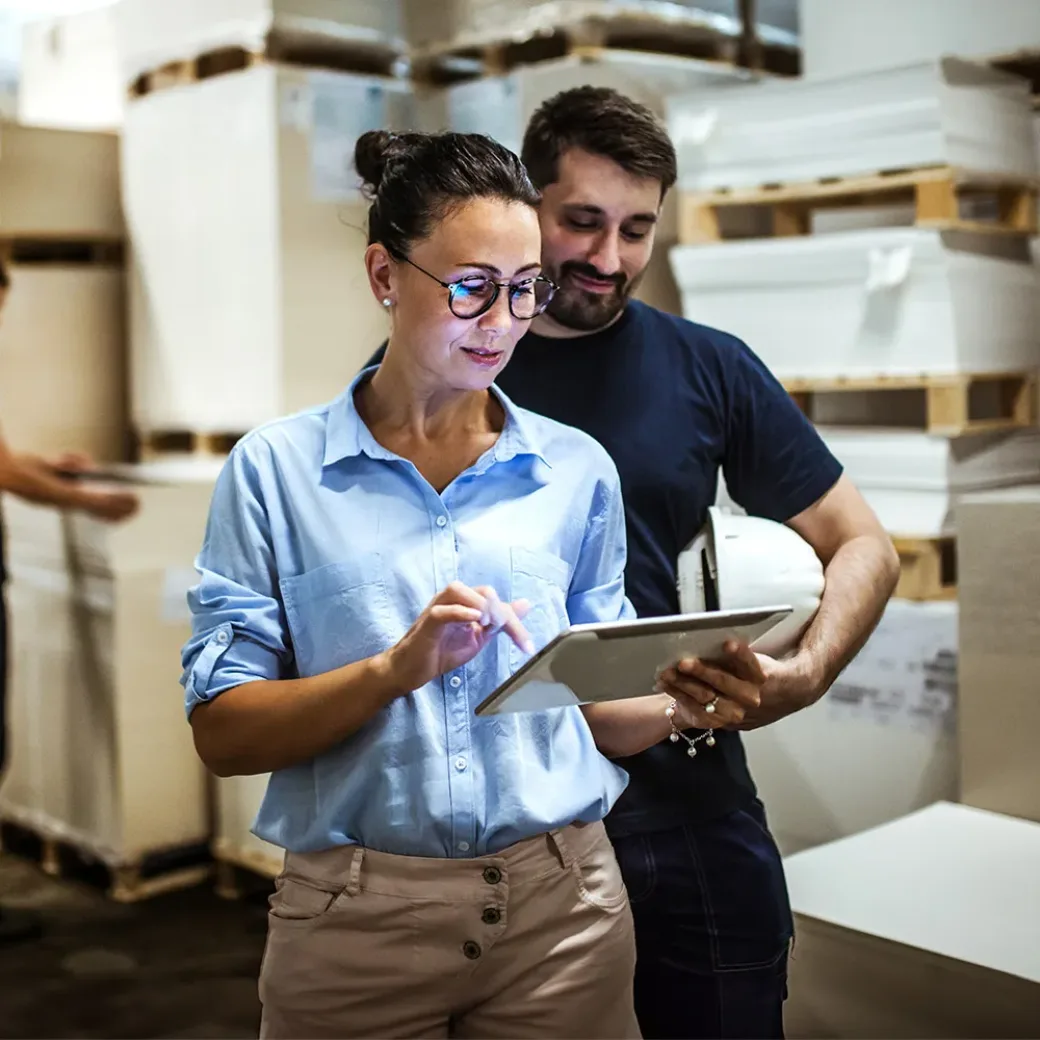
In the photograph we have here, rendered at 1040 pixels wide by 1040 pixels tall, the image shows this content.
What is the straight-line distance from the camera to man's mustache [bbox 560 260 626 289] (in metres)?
2.16

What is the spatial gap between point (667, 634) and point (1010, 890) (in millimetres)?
1216

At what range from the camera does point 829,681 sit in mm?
2201

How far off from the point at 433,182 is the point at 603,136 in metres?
0.47

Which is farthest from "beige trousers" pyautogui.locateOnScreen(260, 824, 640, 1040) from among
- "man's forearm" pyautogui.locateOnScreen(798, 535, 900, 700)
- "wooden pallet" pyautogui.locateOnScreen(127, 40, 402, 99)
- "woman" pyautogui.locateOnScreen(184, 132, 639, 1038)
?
"wooden pallet" pyautogui.locateOnScreen(127, 40, 402, 99)

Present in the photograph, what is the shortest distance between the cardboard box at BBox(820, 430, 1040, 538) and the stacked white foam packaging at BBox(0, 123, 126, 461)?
2982mm

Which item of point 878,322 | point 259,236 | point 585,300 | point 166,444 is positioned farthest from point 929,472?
point 166,444

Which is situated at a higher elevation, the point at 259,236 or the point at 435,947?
the point at 259,236

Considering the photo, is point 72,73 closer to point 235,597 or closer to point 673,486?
point 673,486

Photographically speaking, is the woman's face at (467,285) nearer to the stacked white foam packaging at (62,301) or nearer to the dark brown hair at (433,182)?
the dark brown hair at (433,182)

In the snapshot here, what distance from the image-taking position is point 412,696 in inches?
71.6

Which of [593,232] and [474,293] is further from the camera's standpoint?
[593,232]

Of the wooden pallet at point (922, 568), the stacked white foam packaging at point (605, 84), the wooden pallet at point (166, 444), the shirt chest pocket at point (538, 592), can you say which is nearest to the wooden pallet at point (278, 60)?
the stacked white foam packaging at point (605, 84)

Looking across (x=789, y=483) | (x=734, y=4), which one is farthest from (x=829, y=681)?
(x=734, y=4)

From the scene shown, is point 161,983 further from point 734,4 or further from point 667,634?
point 734,4
